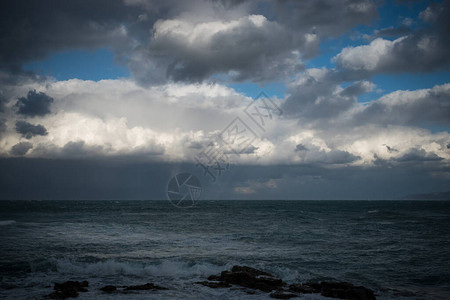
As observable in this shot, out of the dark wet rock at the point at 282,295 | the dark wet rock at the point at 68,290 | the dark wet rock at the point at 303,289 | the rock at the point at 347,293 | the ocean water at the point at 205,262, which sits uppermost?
the dark wet rock at the point at 68,290

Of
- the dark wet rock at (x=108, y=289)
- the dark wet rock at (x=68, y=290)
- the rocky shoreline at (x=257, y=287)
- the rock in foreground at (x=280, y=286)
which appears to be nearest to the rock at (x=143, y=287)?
the rocky shoreline at (x=257, y=287)

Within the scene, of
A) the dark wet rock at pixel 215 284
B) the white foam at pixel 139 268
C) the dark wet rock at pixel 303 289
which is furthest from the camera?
the white foam at pixel 139 268

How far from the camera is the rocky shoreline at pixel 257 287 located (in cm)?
1259

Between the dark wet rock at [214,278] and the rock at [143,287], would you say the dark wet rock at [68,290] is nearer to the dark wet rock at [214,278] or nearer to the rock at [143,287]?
the rock at [143,287]

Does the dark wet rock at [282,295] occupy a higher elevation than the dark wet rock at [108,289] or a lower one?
lower

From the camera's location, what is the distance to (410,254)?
883 inches

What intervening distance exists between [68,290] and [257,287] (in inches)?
322

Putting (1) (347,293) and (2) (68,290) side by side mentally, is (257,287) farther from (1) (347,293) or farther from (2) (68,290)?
(2) (68,290)

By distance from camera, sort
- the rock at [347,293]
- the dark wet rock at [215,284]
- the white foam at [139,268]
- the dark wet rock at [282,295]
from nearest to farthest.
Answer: the rock at [347,293], the dark wet rock at [282,295], the dark wet rock at [215,284], the white foam at [139,268]

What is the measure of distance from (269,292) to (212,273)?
15.3ft

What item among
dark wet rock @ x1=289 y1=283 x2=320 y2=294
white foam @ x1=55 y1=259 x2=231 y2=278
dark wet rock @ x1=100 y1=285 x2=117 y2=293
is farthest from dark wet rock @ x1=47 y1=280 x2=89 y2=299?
dark wet rock @ x1=289 y1=283 x2=320 y2=294

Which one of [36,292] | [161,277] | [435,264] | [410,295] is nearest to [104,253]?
[161,277]

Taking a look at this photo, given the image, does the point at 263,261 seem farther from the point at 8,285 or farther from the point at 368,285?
the point at 8,285

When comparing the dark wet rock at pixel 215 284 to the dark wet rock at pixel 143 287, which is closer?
the dark wet rock at pixel 143 287
